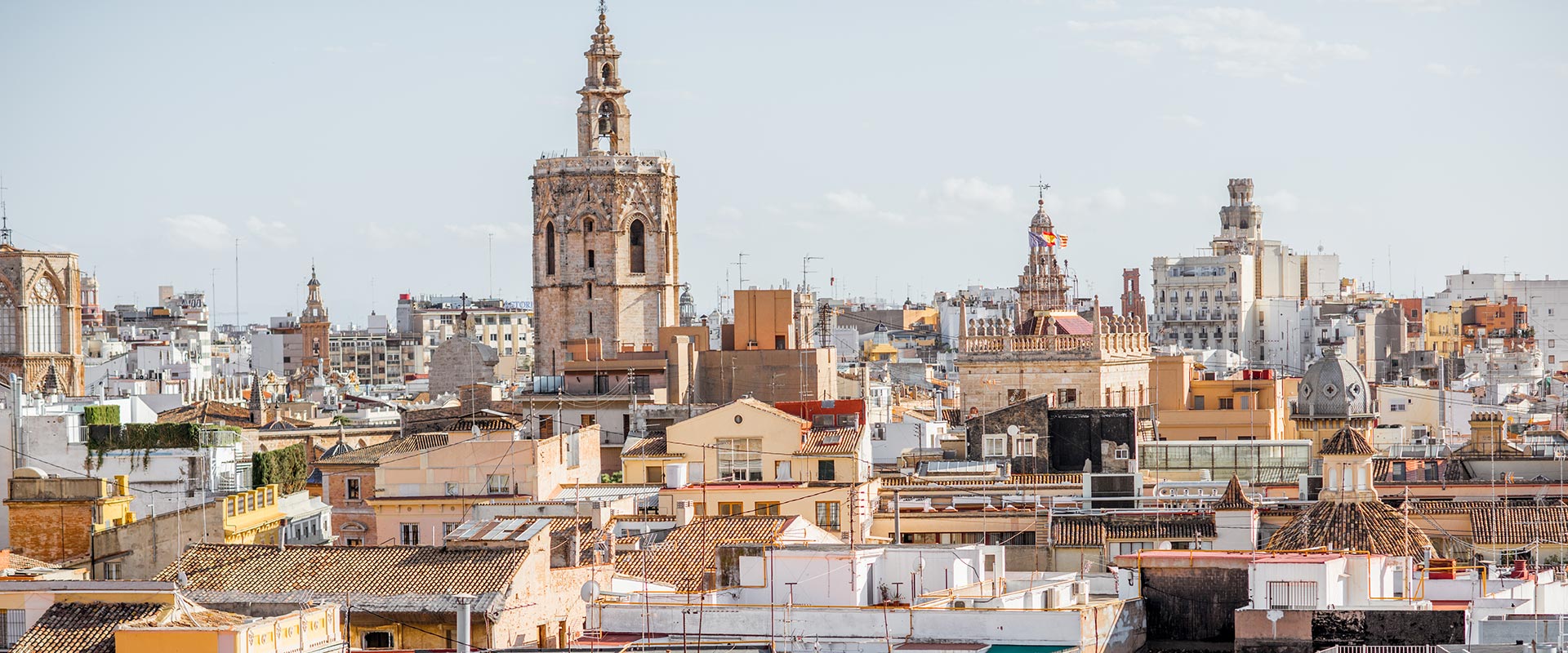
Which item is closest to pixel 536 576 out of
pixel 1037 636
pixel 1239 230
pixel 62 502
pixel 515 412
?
pixel 1037 636

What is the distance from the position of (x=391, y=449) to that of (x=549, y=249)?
36.8 metres

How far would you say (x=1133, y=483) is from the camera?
3694 centimetres

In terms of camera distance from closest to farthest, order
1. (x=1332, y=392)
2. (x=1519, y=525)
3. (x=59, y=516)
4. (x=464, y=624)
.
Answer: (x=464, y=624)
(x=1519, y=525)
(x=59, y=516)
(x=1332, y=392)

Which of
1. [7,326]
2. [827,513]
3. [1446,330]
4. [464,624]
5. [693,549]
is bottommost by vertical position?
[464,624]

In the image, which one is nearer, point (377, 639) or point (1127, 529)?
point (377, 639)

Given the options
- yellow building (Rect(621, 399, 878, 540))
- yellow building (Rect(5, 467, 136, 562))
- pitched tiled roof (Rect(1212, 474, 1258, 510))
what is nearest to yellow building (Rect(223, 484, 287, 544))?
yellow building (Rect(5, 467, 136, 562))

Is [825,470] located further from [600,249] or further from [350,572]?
[600,249]

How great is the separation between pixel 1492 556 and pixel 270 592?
50.3 ft

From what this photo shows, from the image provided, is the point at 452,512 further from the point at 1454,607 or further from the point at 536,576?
the point at 1454,607

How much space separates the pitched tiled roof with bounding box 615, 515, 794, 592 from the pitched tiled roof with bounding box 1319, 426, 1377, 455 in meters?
7.24

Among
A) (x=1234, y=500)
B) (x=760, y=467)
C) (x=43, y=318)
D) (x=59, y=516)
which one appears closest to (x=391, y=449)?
(x=760, y=467)

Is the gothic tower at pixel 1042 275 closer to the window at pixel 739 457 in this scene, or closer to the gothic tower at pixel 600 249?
the gothic tower at pixel 600 249

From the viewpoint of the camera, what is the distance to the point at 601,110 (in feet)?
252

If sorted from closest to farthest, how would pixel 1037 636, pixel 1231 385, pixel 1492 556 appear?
1. pixel 1037 636
2. pixel 1492 556
3. pixel 1231 385
